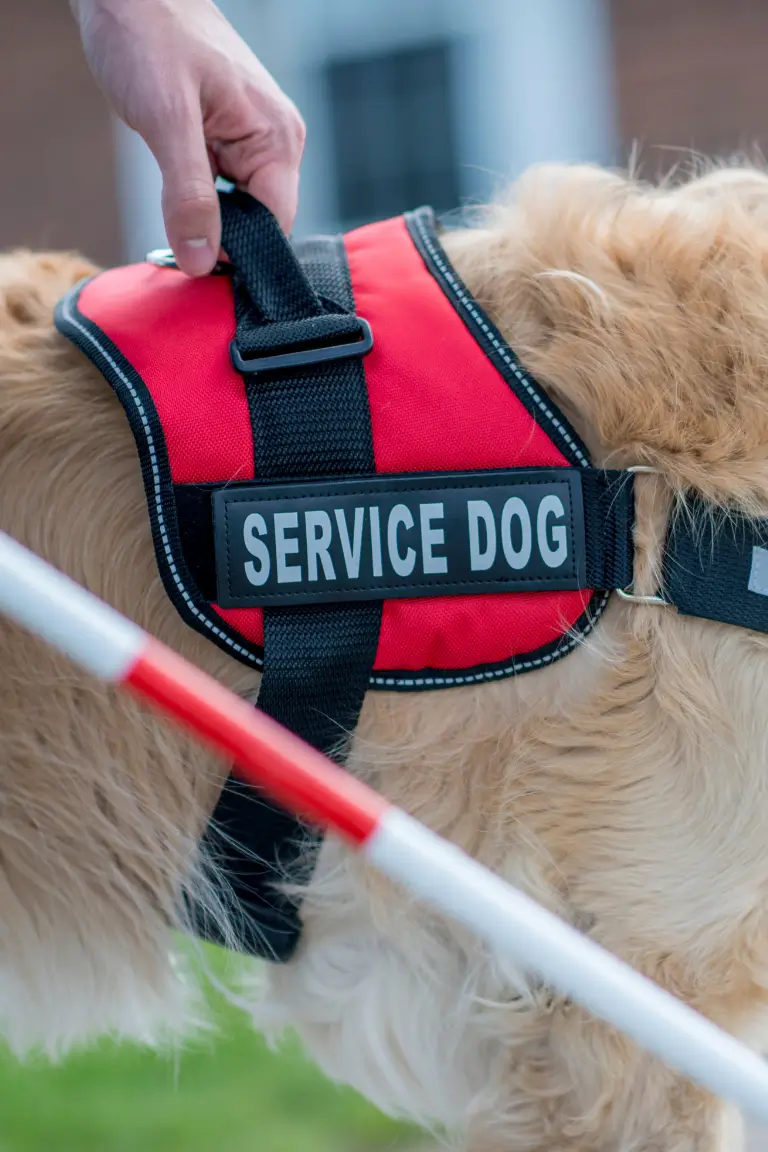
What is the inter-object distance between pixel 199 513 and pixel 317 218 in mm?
6113

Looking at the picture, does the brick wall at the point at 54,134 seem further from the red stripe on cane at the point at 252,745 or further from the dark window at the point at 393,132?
the red stripe on cane at the point at 252,745

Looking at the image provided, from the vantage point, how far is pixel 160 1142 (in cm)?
224

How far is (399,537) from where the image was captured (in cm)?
128

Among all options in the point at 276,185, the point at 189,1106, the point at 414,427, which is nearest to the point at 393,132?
the point at 276,185

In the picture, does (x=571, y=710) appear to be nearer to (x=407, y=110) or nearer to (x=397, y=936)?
(x=397, y=936)

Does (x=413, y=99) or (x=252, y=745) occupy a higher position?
(x=413, y=99)

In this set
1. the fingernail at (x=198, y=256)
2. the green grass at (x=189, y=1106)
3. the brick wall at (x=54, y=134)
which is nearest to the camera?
the fingernail at (x=198, y=256)

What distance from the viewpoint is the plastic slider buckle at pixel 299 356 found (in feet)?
4.19

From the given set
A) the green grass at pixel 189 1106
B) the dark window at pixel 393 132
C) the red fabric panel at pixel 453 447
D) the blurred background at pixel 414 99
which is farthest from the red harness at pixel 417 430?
the dark window at pixel 393 132

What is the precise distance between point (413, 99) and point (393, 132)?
24cm

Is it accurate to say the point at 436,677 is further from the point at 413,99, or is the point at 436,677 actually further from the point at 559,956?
the point at 413,99

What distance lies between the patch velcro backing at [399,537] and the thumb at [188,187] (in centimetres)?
35

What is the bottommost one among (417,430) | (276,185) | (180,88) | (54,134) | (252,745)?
(252,745)

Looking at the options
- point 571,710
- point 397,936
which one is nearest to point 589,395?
point 571,710
